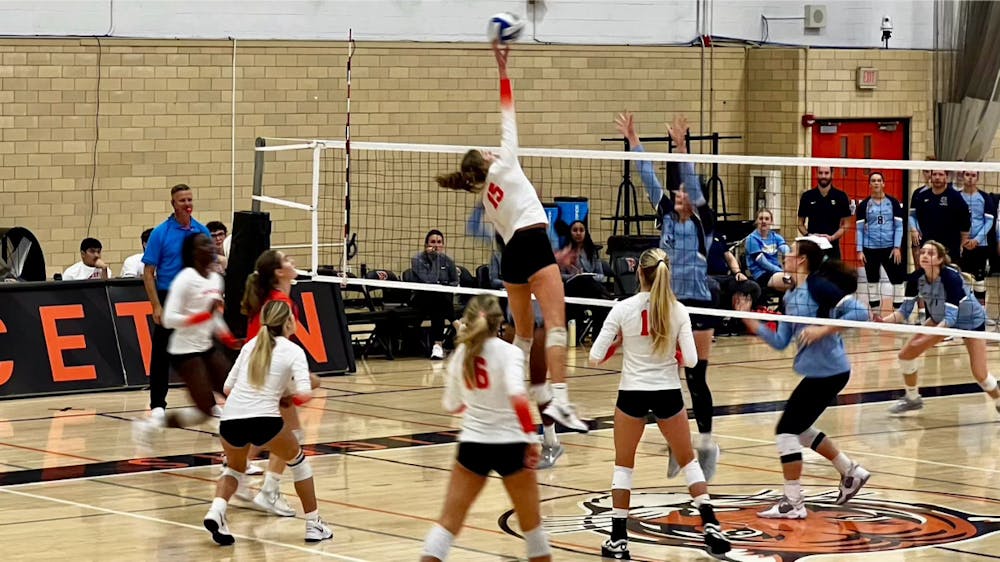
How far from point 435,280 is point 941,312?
6103 mm

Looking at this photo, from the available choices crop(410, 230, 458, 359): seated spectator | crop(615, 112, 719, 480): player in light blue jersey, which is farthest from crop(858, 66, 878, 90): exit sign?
crop(615, 112, 719, 480): player in light blue jersey

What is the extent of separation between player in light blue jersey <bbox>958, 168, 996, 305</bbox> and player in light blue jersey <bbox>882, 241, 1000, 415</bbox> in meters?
4.41

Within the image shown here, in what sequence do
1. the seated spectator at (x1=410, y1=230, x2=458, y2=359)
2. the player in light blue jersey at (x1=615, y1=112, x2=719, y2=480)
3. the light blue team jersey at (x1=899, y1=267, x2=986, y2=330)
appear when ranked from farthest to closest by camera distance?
the seated spectator at (x1=410, y1=230, x2=458, y2=359)
the light blue team jersey at (x1=899, y1=267, x2=986, y2=330)
the player in light blue jersey at (x1=615, y1=112, x2=719, y2=480)

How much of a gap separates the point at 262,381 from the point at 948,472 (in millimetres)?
5254

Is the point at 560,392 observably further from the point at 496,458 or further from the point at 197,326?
the point at 197,326

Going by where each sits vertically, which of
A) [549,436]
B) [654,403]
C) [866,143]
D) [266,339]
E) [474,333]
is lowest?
[549,436]

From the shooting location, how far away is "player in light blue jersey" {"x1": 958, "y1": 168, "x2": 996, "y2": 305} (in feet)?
62.6

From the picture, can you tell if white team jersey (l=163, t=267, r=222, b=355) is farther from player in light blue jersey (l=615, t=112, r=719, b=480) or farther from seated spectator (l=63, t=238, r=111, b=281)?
seated spectator (l=63, t=238, r=111, b=281)

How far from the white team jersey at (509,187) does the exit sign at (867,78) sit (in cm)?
1610

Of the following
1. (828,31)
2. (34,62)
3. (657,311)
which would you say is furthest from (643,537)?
(828,31)

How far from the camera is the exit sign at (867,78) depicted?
2539 cm

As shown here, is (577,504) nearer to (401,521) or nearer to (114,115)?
(401,521)

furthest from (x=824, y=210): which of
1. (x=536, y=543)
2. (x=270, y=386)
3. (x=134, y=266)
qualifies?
(x=536, y=543)

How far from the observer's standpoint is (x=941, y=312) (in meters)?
14.2
